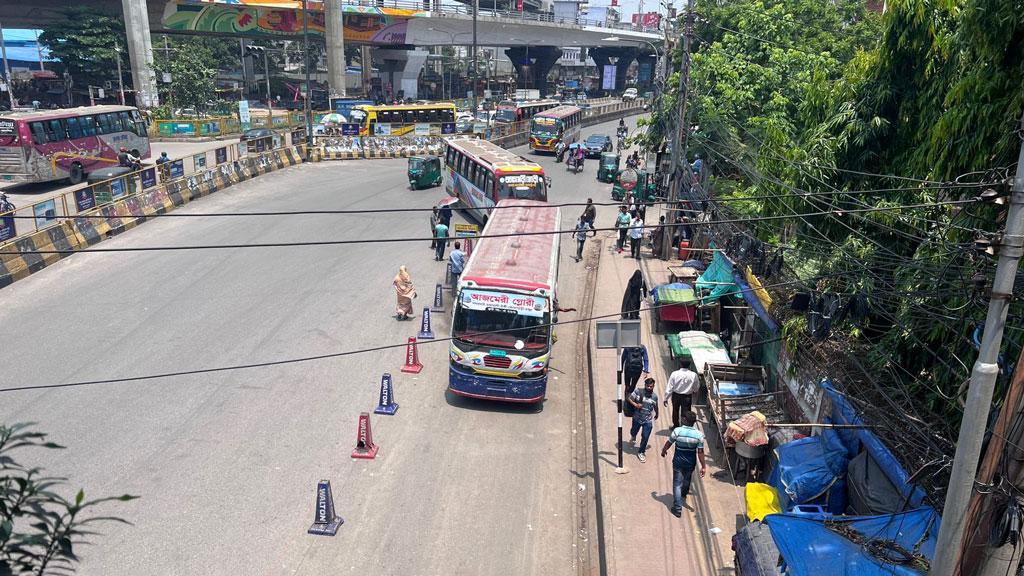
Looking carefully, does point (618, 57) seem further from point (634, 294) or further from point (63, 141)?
point (634, 294)

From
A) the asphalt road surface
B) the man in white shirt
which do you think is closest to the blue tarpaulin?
the asphalt road surface

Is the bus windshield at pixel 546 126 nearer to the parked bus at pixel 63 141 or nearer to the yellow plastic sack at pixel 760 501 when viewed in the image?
the parked bus at pixel 63 141

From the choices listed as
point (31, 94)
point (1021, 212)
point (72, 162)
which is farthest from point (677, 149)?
point (31, 94)

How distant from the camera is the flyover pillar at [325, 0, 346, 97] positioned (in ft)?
222

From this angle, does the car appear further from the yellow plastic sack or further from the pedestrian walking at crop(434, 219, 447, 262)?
the yellow plastic sack

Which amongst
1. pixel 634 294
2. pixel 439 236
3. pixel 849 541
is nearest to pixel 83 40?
pixel 439 236

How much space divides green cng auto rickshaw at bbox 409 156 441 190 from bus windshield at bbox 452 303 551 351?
2177 centimetres

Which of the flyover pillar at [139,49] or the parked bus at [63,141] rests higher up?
the flyover pillar at [139,49]

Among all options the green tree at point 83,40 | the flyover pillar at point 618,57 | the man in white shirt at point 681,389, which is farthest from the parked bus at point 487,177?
the flyover pillar at point 618,57

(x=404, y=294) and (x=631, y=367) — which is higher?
(x=404, y=294)

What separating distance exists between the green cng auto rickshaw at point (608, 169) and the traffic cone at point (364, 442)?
2905cm

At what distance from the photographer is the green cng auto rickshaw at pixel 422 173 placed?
115 feet

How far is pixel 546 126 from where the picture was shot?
4856cm

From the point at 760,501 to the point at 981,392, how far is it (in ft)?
A: 16.5
